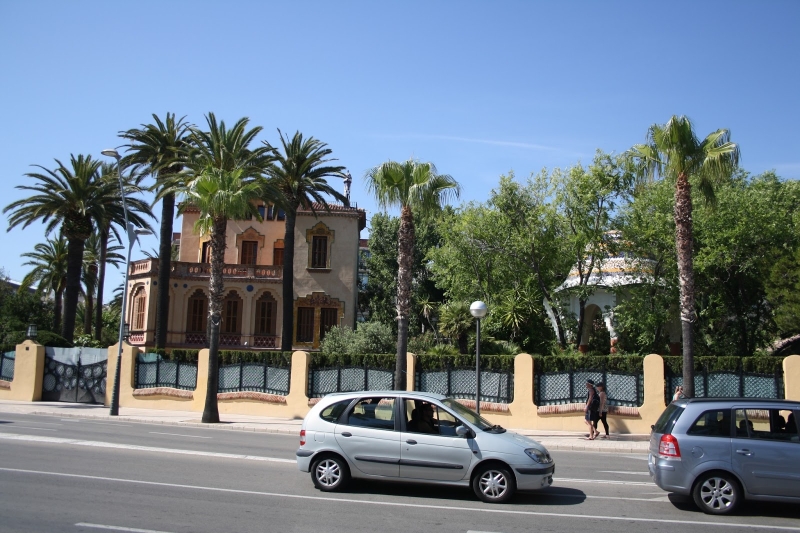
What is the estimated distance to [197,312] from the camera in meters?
42.4

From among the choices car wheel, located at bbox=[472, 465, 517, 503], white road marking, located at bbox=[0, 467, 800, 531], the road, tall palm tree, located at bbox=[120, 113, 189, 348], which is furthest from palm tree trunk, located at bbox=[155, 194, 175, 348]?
car wheel, located at bbox=[472, 465, 517, 503]

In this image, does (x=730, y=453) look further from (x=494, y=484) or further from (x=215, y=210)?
(x=215, y=210)

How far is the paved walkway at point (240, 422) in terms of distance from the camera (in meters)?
19.5

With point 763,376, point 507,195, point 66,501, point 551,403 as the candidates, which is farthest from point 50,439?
point 507,195

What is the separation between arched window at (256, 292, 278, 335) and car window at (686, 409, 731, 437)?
3468 centimetres

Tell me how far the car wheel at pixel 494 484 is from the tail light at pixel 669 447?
2095 millimetres

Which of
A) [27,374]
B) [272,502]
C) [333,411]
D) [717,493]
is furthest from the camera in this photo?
[27,374]

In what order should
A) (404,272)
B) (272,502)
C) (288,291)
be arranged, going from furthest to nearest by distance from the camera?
1. (288,291)
2. (404,272)
3. (272,502)

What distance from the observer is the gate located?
3142cm

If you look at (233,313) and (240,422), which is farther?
(233,313)

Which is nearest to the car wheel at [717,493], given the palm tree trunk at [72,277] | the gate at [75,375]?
the gate at [75,375]

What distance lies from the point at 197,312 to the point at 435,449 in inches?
1371

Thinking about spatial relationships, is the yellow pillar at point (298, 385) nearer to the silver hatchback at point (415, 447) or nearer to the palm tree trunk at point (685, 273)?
the palm tree trunk at point (685, 273)

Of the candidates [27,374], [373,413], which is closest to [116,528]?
[373,413]
